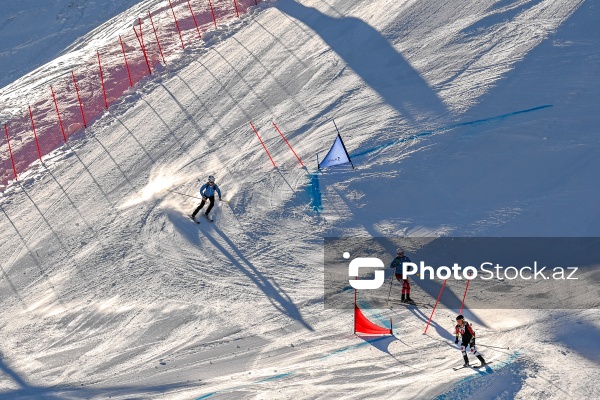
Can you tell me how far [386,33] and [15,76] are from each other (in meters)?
11.0

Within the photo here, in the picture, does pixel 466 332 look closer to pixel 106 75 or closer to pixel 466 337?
pixel 466 337

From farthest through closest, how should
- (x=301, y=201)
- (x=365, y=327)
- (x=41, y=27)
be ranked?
(x=41, y=27) < (x=301, y=201) < (x=365, y=327)

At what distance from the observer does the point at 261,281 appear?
17938 millimetres

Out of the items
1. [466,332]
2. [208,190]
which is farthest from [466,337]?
[208,190]

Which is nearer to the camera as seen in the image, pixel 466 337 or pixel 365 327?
pixel 466 337

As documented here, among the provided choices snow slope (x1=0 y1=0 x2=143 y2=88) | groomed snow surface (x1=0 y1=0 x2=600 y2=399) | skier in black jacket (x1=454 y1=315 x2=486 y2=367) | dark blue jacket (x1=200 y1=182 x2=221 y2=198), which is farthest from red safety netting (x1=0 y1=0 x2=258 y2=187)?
skier in black jacket (x1=454 y1=315 x2=486 y2=367)

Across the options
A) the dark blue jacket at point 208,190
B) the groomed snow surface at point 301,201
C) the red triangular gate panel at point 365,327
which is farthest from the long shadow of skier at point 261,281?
the red triangular gate panel at point 365,327

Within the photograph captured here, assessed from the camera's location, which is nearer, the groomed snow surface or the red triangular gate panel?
the groomed snow surface

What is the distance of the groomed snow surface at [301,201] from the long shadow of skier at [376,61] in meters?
0.07

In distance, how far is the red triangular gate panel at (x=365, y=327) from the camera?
16078 millimetres

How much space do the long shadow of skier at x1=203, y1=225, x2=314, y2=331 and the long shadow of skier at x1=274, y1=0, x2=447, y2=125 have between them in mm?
5366

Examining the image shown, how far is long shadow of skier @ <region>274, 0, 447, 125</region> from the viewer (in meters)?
21.6

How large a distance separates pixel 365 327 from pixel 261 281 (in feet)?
8.80

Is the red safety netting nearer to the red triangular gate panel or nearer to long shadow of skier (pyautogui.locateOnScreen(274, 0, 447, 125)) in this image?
long shadow of skier (pyautogui.locateOnScreen(274, 0, 447, 125))
